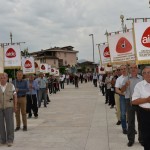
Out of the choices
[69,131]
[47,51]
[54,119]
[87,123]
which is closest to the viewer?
[69,131]

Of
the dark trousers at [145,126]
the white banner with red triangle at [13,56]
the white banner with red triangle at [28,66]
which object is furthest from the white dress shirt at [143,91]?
the white banner with red triangle at [28,66]

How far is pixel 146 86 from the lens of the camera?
604 cm

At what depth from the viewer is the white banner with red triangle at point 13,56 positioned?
44.9 feet

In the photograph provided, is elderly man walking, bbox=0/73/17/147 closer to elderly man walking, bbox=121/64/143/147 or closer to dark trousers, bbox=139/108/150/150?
elderly man walking, bbox=121/64/143/147

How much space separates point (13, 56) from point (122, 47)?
18.9 ft

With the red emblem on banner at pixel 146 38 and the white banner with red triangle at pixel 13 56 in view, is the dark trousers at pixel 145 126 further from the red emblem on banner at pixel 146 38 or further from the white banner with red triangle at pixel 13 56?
the white banner with red triangle at pixel 13 56

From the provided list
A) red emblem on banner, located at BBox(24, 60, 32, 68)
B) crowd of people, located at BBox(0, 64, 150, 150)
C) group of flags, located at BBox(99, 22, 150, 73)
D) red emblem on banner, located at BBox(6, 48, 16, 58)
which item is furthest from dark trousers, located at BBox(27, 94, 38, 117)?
red emblem on banner, located at BBox(24, 60, 32, 68)

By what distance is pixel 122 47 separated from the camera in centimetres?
918

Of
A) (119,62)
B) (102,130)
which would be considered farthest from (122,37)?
(102,130)

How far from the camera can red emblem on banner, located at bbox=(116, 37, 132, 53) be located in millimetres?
9031

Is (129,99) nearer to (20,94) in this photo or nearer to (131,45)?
(131,45)

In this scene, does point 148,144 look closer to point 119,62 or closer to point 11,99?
point 119,62

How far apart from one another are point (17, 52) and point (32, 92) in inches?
63.9

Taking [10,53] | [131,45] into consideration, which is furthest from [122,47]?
[10,53]
